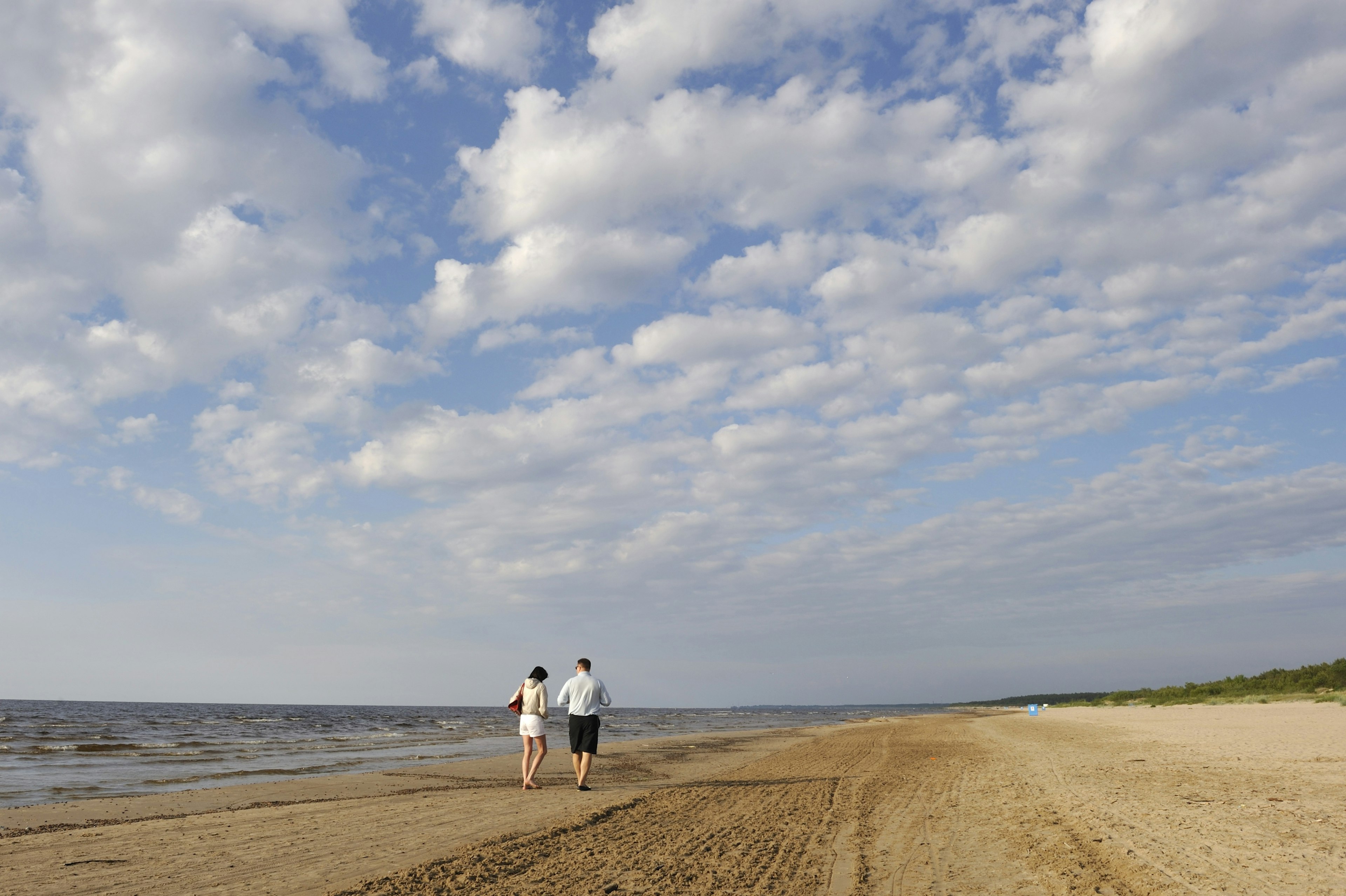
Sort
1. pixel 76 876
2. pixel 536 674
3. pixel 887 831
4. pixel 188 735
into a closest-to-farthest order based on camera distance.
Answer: pixel 76 876 → pixel 887 831 → pixel 536 674 → pixel 188 735

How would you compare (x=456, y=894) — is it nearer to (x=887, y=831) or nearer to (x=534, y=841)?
(x=534, y=841)

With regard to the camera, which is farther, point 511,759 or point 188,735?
point 188,735

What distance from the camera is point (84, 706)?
112m

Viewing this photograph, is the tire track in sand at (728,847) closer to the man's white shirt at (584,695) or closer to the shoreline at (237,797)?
the man's white shirt at (584,695)

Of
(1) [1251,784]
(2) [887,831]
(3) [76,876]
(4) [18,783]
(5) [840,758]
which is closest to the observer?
(3) [76,876]

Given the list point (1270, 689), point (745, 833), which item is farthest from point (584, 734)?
point (1270, 689)

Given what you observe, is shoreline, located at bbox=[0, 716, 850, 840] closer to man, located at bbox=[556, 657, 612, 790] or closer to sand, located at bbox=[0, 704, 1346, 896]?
sand, located at bbox=[0, 704, 1346, 896]

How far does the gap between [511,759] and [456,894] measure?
15.1m

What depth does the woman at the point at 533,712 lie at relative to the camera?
38.7ft

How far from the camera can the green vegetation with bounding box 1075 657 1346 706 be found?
40344 mm

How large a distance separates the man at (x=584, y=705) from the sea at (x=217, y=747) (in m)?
8.56

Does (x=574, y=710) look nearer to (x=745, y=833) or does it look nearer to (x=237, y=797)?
(x=745, y=833)

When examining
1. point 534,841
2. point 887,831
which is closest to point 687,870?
point 534,841

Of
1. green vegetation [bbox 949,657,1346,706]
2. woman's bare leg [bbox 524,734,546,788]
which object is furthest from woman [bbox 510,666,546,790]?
green vegetation [bbox 949,657,1346,706]
